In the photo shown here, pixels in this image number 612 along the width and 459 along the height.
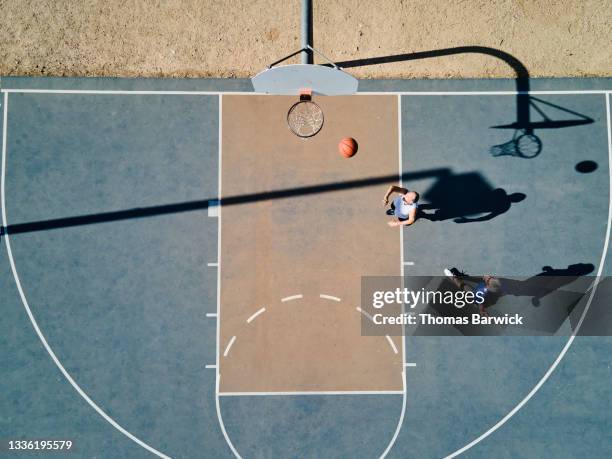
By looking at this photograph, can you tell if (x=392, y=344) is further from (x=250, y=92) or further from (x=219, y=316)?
(x=250, y=92)

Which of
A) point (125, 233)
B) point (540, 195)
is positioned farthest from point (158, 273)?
point (540, 195)

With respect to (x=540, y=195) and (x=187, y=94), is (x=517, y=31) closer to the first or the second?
(x=540, y=195)

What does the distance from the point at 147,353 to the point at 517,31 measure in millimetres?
10628

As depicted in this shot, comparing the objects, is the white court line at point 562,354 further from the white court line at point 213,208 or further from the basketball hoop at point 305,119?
the white court line at point 213,208

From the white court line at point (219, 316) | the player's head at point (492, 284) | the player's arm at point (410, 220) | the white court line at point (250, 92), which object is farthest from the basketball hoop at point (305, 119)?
the player's head at point (492, 284)

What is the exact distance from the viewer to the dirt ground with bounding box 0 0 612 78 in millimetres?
10109

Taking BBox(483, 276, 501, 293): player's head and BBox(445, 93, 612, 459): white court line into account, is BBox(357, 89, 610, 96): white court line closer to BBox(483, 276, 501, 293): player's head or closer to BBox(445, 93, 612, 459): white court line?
BBox(445, 93, 612, 459): white court line

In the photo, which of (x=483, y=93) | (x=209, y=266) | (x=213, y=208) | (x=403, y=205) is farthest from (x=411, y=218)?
(x=209, y=266)

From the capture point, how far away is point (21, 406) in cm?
955

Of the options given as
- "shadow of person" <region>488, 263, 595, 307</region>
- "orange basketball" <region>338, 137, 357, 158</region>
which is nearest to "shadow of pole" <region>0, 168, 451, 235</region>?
"orange basketball" <region>338, 137, 357, 158</region>

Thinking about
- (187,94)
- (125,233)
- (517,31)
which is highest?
(517,31)

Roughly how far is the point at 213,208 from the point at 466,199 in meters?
5.43

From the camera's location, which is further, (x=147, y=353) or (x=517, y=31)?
(x=517, y=31)

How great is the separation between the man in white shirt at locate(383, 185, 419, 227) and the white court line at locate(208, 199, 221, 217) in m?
3.52
